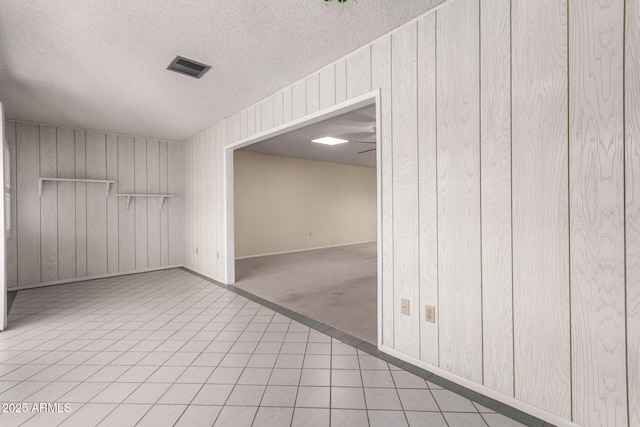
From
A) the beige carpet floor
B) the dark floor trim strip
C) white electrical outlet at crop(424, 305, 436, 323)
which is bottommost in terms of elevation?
the dark floor trim strip

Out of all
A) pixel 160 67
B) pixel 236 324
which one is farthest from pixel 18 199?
pixel 236 324

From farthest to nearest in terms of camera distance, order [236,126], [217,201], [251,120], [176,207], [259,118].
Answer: [176,207]
[217,201]
[236,126]
[251,120]
[259,118]

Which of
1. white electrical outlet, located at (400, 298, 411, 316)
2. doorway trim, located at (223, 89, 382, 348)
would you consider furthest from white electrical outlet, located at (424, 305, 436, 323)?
doorway trim, located at (223, 89, 382, 348)

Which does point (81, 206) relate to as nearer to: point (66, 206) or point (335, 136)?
point (66, 206)

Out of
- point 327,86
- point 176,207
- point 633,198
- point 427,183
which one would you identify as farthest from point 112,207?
point 633,198

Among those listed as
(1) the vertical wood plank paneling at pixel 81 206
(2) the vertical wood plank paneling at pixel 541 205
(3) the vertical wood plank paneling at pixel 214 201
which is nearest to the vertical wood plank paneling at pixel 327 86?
(2) the vertical wood plank paneling at pixel 541 205

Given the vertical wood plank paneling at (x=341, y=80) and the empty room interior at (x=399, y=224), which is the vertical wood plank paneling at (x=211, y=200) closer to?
the empty room interior at (x=399, y=224)

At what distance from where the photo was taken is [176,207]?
564 centimetres

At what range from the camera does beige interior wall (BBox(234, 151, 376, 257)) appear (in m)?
6.77

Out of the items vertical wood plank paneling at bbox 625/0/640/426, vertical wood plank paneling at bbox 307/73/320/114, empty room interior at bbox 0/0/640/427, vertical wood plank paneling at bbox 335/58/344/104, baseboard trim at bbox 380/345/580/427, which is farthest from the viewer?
vertical wood plank paneling at bbox 307/73/320/114

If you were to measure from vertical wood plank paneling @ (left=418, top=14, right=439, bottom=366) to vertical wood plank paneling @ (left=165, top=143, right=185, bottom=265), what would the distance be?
4.95 meters

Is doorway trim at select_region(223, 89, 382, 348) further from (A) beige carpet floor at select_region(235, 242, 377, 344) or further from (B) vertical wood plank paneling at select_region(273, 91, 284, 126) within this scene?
(A) beige carpet floor at select_region(235, 242, 377, 344)

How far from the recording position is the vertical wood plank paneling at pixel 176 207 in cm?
558

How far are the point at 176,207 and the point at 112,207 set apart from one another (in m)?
1.01
